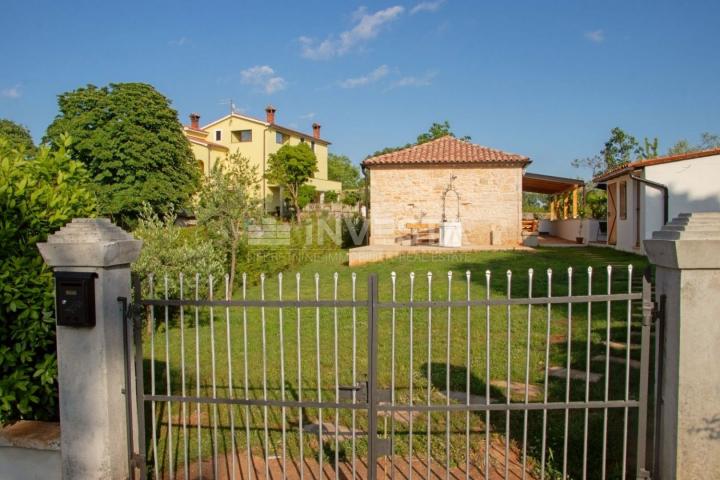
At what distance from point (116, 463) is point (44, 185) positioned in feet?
6.49

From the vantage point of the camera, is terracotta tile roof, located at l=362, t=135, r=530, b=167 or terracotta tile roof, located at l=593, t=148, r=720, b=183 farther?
terracotta tile roof, located at l=362, t=135, r=530, b=167

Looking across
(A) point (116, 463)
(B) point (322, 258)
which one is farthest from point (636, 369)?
(B) point (322, 258)

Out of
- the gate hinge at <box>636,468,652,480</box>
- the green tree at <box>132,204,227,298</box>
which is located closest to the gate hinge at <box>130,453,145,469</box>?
the gate hinge at <box>636,468,652,480</box>

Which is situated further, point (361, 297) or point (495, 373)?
point (361, 297)

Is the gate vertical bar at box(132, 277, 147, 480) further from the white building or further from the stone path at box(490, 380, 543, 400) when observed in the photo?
the white building

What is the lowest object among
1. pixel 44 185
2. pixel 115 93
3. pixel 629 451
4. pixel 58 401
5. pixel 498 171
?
pixel 629 451

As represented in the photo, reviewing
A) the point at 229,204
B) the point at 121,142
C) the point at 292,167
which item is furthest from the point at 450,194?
the point at 292,167

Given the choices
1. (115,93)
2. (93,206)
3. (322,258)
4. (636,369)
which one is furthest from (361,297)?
(115,93)

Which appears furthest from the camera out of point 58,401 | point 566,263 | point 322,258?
point 322,258

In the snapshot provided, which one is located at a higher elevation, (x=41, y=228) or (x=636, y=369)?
(x=41, y=228)

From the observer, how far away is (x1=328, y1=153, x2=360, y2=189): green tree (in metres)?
66.1

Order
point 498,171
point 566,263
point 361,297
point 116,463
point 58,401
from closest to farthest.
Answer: point 116,463 < point 58,401 < point 361,297 < point 566,263 < point 498,171

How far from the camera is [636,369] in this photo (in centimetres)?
516

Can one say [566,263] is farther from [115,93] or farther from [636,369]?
[115,93]
